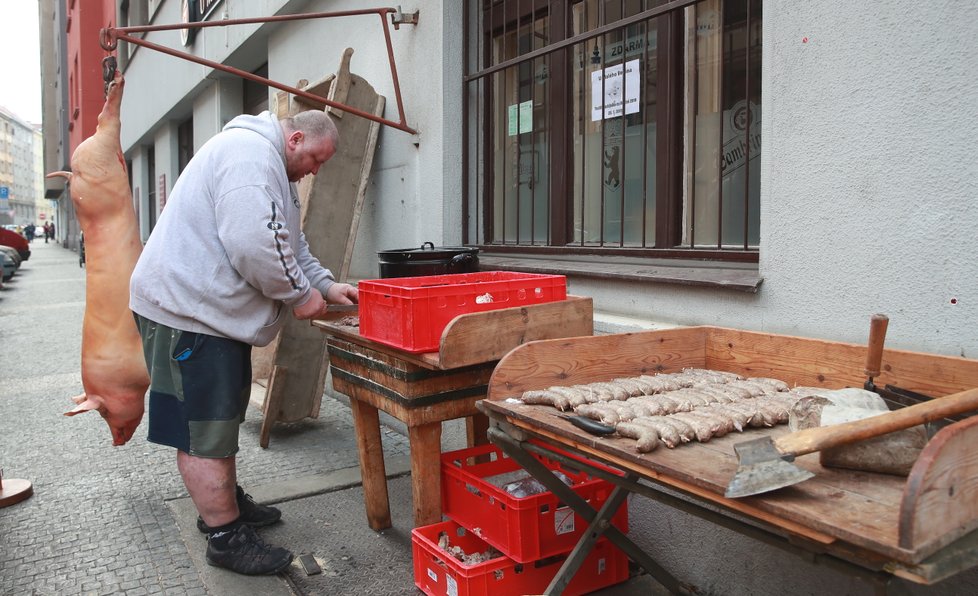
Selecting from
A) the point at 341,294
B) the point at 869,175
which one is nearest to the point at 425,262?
the point at 341,294

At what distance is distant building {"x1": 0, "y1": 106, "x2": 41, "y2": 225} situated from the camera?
105 m

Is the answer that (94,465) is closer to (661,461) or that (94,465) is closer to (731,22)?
(661,461)

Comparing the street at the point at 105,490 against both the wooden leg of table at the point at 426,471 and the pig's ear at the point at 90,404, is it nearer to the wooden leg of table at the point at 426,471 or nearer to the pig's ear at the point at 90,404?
the wooden leg of table at the point at 426,471

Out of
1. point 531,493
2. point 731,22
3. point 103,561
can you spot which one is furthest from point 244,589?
point 731,22

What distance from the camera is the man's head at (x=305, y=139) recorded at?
358 centimetres

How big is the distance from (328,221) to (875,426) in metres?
4.64

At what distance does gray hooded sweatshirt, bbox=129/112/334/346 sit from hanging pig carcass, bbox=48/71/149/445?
0.58 meters

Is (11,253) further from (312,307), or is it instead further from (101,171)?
(312,307)

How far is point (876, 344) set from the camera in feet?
7.55

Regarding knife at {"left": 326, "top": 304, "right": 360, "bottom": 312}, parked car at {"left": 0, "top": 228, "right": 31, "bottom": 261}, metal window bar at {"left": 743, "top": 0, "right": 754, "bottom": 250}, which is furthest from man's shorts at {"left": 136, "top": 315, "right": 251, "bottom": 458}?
parked car at {"left": 0, "top": 228, "right": 31, "bottom": 261}

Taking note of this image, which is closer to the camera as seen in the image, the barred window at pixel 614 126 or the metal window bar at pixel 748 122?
the metal window bar at pixel 748 122

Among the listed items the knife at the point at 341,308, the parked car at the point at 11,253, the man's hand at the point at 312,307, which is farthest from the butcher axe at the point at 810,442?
the parked car at the point at 11,253

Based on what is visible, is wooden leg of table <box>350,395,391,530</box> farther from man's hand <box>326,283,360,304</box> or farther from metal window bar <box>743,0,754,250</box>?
metal window bar <box>743,0,754,250</box>

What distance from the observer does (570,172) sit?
4.85 metres
